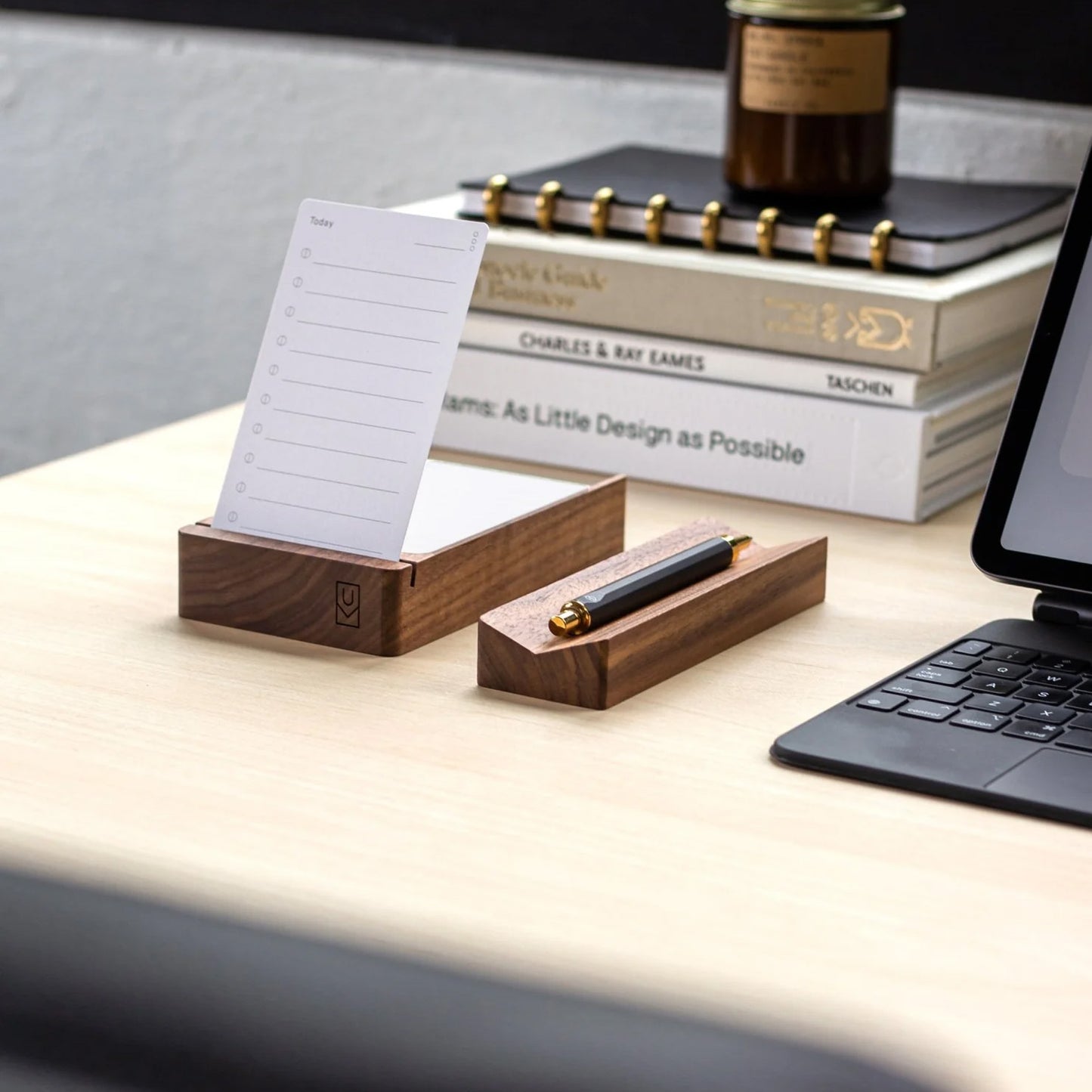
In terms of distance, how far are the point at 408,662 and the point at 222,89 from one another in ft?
2.97

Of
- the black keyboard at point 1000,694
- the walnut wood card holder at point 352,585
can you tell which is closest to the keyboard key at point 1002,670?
the black keyboard at point 1000,694

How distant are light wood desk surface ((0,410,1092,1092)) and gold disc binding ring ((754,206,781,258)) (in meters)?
0.27

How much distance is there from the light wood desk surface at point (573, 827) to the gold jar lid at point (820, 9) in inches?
15.4

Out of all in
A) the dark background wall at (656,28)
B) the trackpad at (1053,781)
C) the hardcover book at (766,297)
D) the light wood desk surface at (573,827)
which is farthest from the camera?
the dark background wall at (656,28)

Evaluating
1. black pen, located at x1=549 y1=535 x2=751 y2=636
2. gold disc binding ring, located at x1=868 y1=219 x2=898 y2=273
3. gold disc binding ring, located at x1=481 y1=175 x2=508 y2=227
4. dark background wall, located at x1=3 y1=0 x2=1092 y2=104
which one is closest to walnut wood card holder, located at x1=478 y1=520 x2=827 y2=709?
black pen, located at x1=549 y1=535 x2=751 y2=636

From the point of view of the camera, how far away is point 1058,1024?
0.48 m

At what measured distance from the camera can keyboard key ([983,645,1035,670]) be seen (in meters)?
0.74

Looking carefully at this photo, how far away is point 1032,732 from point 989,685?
2.0 inches

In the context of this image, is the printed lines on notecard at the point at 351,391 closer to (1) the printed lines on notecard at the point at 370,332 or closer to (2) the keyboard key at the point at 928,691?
(1) the printed lines on notecard at the point at 370,332

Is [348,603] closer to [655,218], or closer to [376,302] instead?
[376,302]

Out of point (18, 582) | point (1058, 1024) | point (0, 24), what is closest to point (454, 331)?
point (18, 582)

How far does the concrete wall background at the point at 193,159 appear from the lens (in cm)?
139

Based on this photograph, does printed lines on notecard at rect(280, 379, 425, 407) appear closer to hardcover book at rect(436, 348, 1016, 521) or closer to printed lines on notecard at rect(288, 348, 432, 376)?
printed lines on notecard at rect(288, 348, 432, 376)

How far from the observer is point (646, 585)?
749 millimetres
